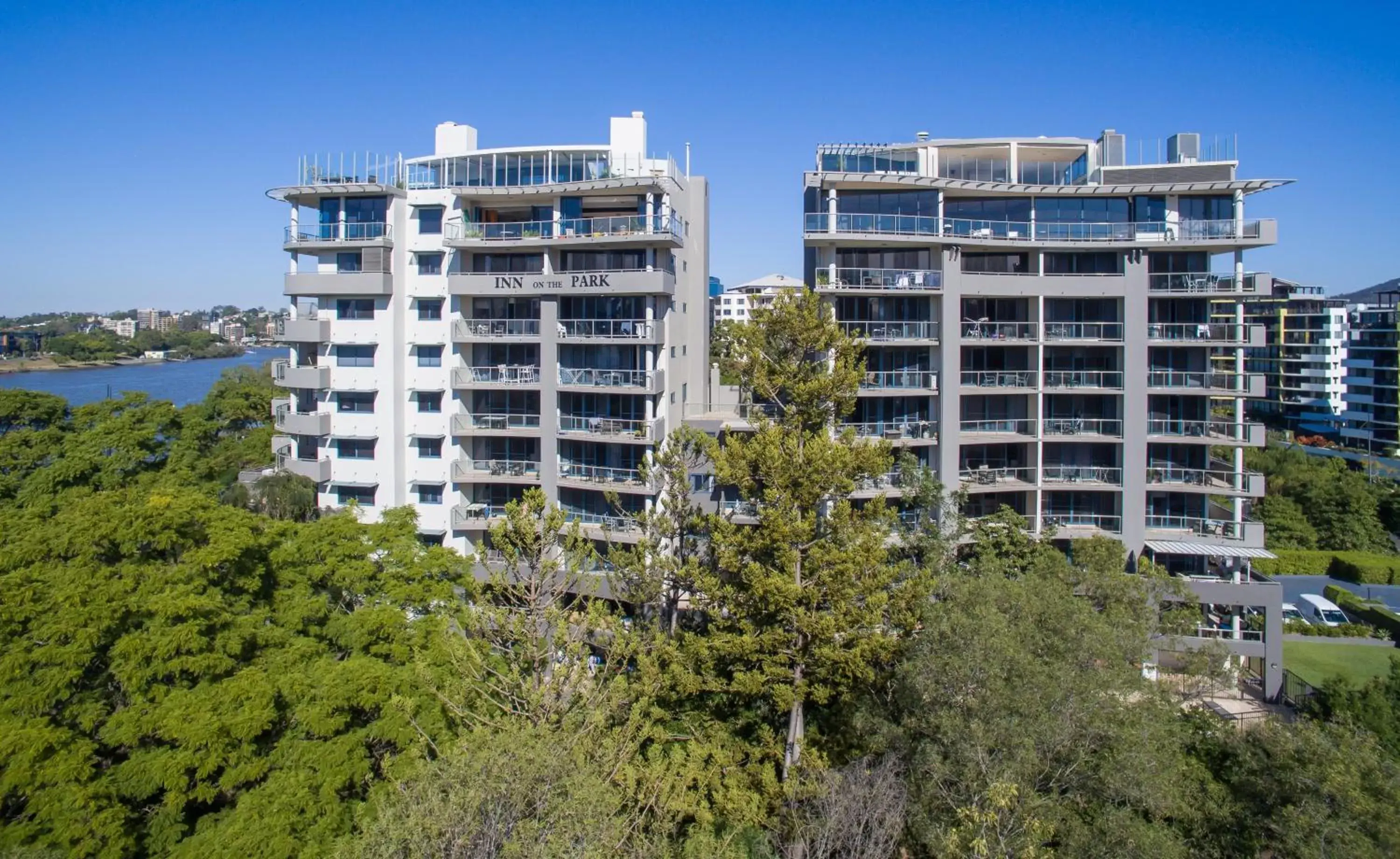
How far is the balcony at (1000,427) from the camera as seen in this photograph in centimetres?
3447

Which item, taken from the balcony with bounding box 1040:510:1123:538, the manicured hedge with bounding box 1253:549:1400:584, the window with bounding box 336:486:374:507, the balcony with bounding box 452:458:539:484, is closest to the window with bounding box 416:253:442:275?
the balcony with bounding box 452:458:539:484

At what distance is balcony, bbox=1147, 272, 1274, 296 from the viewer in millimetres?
33281

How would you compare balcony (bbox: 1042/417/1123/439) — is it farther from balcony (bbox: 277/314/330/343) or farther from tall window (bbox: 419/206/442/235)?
balcony (bbox: 277/314/330/343)

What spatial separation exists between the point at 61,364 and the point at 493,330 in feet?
370

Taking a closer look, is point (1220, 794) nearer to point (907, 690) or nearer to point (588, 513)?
point (907, 690)

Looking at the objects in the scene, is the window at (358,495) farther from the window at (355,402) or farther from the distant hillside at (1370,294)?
the distant hillside at (1370,294)

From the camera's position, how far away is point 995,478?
3472cm

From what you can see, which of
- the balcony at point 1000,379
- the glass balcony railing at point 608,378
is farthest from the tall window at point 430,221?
the balcony at point 1000,379

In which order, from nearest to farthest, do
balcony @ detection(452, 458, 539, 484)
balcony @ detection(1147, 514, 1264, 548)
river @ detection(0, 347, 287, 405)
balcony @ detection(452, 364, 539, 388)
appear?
balcony @ detection(1147, 514, 1264, 548)
balcony @ detection(452, 364, 539, 388)
balcony @ detection(452, 458, 539, 484)
river @ detection(0, 347, 287, 405)

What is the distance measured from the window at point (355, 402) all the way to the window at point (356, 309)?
10.4 feet

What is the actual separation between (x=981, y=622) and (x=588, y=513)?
19419 millimetres

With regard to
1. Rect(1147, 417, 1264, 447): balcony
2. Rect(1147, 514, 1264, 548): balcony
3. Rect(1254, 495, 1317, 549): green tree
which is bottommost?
Rect(1254, 495, 1317, 549): green tree

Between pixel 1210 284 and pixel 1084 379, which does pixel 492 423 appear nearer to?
pixel 1084 379

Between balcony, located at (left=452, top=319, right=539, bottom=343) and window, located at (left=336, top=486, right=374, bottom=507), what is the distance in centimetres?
747
